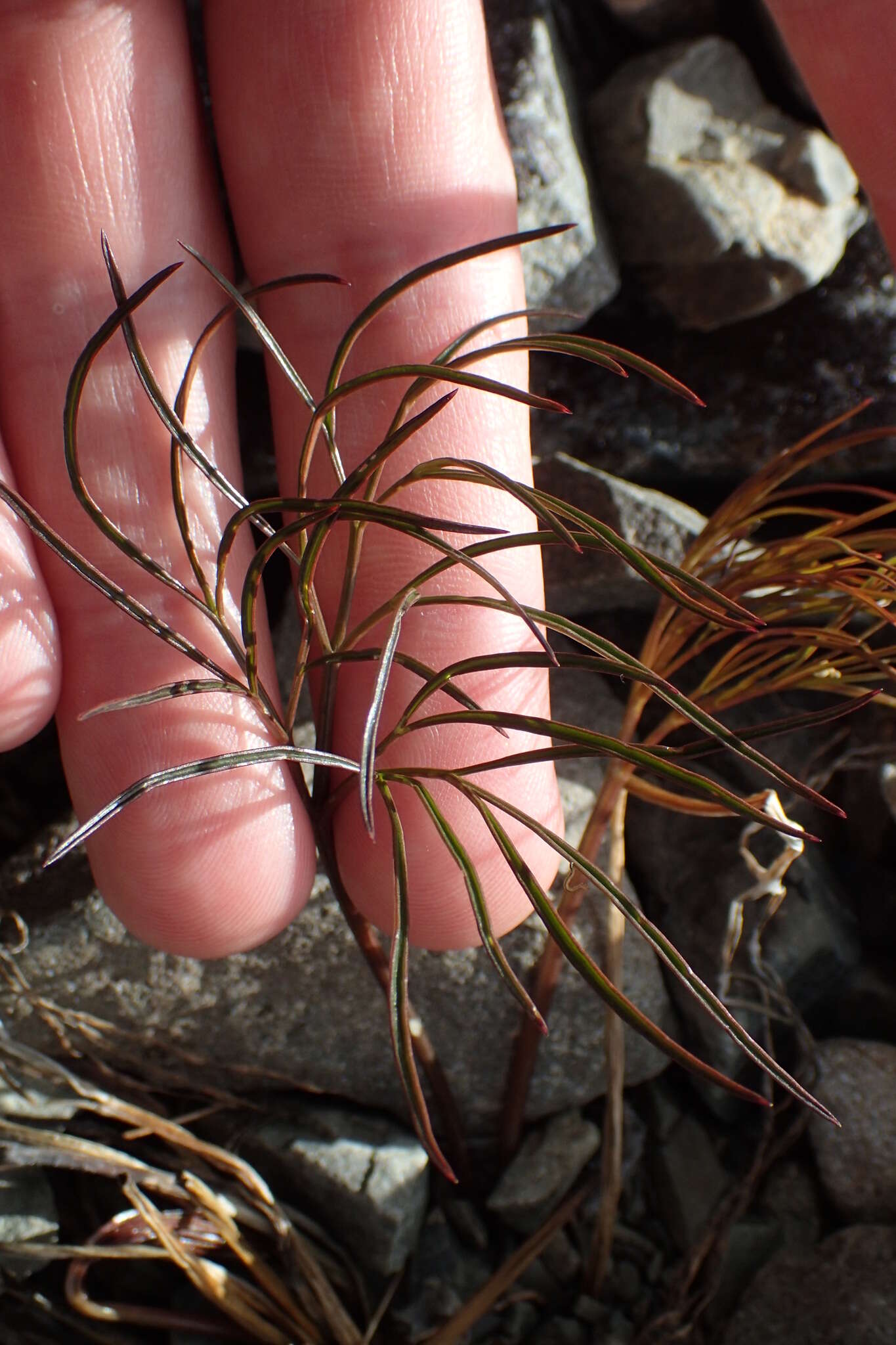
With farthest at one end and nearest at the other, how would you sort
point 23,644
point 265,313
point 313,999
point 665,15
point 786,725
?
1. point 665,15
2. point 313,999
3. point 265,313
4. point 23,644
5. point 786,725

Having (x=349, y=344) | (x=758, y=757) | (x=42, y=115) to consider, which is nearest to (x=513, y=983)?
(x=758, y=757)

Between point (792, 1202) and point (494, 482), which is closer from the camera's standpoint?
point (494, 482)

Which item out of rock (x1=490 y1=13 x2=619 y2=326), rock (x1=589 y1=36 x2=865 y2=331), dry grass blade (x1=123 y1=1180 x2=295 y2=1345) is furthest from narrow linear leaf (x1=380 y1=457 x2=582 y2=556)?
dry grass blade (x1=123 y1=1180 x2=295 y2=1345)

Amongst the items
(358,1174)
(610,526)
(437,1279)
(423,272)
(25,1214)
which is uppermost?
(423,272)

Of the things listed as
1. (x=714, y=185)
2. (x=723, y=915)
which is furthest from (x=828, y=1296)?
(x=714, y=185)

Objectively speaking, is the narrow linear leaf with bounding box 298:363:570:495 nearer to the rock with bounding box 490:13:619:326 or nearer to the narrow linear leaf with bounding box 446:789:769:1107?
the narrow linear leaf with bounding box 446:789:769:1107

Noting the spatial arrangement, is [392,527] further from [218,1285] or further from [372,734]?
[218,1285]

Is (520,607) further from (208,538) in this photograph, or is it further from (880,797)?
(880,797)
